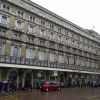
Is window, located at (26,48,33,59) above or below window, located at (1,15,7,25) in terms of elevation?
below

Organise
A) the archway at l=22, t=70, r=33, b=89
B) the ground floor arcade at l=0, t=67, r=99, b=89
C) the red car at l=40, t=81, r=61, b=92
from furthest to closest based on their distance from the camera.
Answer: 1. the archway at l=22, t=70, r=33, b=89
2. the ground floor arcade at l=0, t=67, r=99, b=89
3. the red car at l=40, t=81, r=61, b=92

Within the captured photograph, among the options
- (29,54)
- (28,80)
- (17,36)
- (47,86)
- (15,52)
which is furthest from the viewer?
(29,54)

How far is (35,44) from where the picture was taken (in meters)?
32.3

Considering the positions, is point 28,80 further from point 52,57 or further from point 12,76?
point 52,57

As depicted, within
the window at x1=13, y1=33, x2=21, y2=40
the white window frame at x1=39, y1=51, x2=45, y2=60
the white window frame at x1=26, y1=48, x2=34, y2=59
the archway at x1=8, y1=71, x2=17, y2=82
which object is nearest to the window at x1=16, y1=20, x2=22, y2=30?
the window at x1=13, y1=33, x2=21, y2=40

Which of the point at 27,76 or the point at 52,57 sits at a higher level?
the point at 52,57

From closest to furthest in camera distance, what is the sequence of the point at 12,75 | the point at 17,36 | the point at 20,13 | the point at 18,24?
1. the point at 12,75
2. the point at 17,36
3. the point at 18,24
4. the point at 20,13

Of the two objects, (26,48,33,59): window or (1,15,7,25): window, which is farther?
(26,48,33,59): window

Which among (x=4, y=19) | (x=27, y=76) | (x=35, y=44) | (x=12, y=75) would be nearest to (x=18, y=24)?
(x=4, y=19)

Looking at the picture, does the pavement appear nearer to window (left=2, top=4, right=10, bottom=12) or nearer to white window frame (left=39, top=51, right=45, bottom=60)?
white window frame (left=39, top=51, right=45, bottom=60)

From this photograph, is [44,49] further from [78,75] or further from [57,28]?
[78,75]

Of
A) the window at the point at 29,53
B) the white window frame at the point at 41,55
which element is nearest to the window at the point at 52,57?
the white window frame at the point at 41,55

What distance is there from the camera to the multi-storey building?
27703 mm

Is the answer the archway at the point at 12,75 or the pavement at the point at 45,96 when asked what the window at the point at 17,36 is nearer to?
the archway at the point at 12,75
